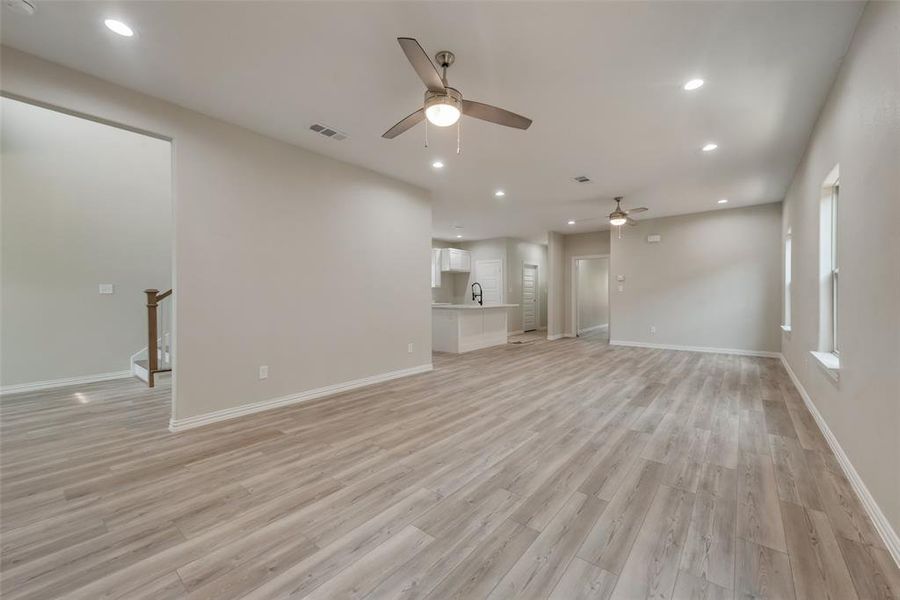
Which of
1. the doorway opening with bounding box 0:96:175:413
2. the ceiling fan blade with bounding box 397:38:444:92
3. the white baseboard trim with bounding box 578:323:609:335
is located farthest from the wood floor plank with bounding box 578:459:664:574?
the white baseboard trim with bounding box 578:323:609:335

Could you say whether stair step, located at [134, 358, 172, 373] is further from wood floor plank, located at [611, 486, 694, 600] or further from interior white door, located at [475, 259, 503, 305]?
interior white door, located at [475, 259, 503, 305]

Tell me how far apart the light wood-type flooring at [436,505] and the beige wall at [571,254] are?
5.72m

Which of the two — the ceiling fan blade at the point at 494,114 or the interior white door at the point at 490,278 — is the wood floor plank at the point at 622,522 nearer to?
the ceiling fan blade at the point at 494,114

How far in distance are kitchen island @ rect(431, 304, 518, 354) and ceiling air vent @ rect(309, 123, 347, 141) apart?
3984mm

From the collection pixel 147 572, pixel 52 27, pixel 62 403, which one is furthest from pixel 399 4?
pixel 62 403

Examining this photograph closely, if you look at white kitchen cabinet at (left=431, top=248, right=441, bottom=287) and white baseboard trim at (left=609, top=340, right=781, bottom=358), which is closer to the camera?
white baseboard trim at (left=609, top=340, right=781, bottom=358)

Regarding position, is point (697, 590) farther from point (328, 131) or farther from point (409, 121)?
point (328, 131)

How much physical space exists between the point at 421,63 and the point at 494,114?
0.65m

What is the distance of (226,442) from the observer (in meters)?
2.75

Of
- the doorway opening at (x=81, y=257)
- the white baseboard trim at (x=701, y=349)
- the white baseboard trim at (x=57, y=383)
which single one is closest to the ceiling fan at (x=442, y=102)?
the doorway opening at (x=81, y=257)

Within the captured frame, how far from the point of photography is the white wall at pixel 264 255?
2.96 metres

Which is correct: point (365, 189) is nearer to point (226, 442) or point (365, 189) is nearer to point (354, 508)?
point (226, 442)

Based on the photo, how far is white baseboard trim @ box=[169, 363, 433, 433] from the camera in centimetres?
301

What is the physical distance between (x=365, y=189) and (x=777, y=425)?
196 inches
